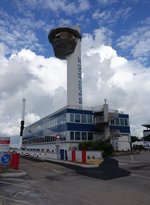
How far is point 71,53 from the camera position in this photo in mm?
66625

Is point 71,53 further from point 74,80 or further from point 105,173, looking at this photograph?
point 105,173

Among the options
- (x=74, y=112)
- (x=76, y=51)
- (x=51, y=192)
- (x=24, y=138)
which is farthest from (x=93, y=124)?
(x=24, y=138)

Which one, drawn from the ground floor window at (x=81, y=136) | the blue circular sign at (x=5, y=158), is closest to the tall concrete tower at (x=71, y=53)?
the ground floor window at (x=81, y=136)

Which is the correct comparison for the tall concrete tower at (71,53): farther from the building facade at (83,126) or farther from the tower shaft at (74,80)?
the building facade at (83,126)

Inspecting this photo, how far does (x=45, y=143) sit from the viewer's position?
6462cm

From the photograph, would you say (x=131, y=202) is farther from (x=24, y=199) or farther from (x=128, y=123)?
(x=128, y=123)

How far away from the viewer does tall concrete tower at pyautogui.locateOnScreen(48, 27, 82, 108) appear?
59.9 m

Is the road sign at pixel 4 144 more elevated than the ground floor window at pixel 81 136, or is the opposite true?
the ground floor window at pixel 81 136

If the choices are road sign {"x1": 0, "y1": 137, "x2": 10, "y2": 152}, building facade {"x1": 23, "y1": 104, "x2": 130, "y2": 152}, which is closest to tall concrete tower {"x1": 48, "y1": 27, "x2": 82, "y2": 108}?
building facade {"x1": 23, "y1": 104, "x2": 130, "y2": 152}

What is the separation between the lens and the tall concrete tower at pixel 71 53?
59.9 m

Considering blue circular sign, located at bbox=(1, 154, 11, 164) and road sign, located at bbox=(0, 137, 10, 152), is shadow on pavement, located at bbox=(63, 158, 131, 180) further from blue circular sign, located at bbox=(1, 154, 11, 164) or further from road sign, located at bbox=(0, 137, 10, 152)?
road sign, located at bbox=(0, 137, 10, 152)

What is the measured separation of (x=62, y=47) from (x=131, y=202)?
64498 mm

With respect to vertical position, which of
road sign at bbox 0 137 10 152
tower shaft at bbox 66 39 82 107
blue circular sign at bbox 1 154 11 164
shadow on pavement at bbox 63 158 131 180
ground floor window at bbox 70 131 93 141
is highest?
tower shaft at bbox 66 39 82 107

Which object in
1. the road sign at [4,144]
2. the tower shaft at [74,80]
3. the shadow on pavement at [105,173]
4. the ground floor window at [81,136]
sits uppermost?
the tower shaft at [74,80]
